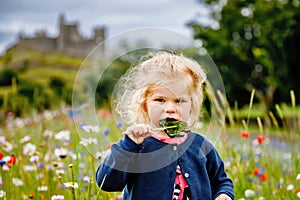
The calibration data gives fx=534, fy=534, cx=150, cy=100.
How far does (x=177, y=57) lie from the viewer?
2061 millimetres

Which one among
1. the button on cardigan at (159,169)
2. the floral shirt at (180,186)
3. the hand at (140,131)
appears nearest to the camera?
the hand at (140,131)

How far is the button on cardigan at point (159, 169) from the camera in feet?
6.22

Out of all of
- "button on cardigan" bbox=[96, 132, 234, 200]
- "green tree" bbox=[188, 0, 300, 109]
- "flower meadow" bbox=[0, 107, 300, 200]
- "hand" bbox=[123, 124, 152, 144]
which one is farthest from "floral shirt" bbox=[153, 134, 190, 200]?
"green tree" bbox=[188, 0, 300, 109]

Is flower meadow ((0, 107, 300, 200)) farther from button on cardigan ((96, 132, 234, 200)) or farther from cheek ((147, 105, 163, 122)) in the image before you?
cheek ((147, 105, 163, 122))

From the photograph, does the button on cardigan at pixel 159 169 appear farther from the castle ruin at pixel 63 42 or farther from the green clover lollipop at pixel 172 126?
the castle ruin at pixel 63 42

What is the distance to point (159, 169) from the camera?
79.3 inches

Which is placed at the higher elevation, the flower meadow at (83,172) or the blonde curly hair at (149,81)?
the blonde curly hair at (149,81)

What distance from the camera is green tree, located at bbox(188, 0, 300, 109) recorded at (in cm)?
1336

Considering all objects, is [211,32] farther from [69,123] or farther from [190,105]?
[190,105]

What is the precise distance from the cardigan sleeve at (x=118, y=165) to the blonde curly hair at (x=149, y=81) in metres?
0.16

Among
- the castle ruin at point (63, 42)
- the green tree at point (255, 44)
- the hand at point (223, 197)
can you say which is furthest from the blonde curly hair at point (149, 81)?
the castle ruin at point (63, 42)

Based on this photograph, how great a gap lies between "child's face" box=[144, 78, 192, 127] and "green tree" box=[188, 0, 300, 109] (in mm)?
11635

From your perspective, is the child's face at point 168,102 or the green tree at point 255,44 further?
the green tree at point 255,44

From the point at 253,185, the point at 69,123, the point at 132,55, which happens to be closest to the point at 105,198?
the point at 132,55
